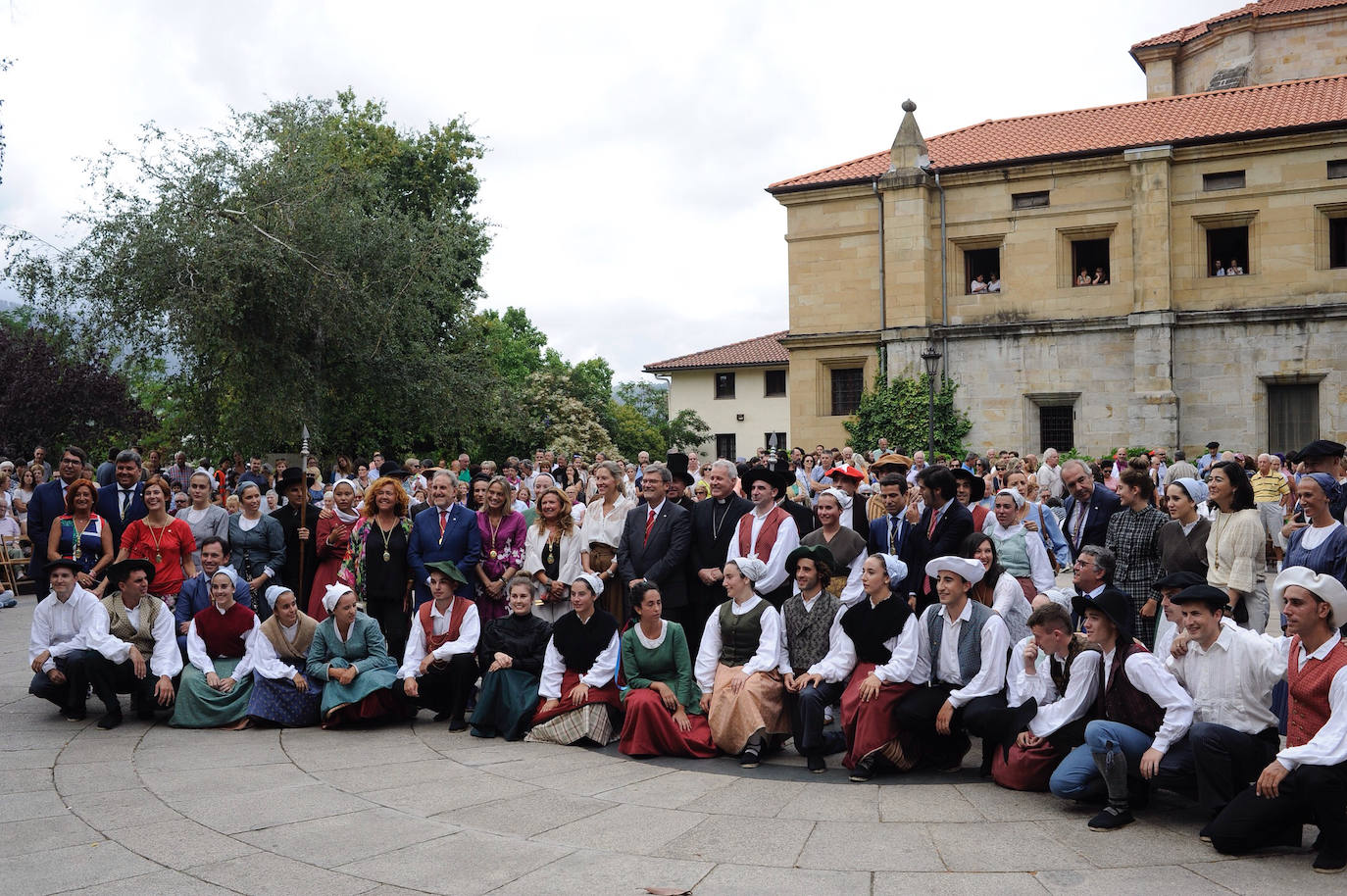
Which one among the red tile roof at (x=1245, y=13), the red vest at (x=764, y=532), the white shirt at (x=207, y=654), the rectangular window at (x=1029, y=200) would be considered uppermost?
the red tile roof at (x=1245, y=13)

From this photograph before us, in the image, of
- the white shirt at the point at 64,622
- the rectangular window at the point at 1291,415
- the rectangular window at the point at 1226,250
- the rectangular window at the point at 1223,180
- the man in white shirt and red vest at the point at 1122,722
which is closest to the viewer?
the man in white shirt and red vest at the point at 1122,722

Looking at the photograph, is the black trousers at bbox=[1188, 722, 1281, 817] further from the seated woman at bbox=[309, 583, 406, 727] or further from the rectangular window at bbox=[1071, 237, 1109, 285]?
the rectangular window at bbox=[1071, 237, 1109, 285]

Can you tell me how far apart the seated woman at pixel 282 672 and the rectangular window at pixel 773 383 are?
44.2 metres

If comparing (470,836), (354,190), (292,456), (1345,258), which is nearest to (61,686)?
(470,836)

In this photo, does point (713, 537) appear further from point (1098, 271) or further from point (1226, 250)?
point (1226, 250)

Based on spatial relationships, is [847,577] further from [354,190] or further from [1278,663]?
[354,190]

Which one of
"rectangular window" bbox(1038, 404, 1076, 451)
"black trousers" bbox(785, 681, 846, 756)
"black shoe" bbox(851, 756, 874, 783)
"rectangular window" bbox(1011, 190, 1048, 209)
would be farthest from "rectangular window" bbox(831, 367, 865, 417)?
"black shoe" bbox(851, 756, 874, 783)

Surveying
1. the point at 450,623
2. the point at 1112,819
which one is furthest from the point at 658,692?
the point at 1112,819

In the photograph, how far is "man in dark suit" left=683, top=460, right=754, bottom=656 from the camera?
9477 millimetres

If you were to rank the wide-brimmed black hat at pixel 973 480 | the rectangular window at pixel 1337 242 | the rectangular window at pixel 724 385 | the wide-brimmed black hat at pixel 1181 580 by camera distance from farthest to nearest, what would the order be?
the rectangular window at pixel 724 385
the rectangular window at pixel 1337 242
the wide-brimmed black hat at pixel 973 480
the wide-brimmed black hat at pixel 1181 580

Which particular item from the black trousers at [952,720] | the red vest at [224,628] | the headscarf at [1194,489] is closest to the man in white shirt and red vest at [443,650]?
the red vest at [224,628]

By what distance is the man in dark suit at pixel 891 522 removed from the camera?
8.98 metres

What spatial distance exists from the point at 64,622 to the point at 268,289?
10.9m

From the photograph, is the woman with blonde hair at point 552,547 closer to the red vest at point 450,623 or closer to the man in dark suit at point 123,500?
the red vest at point 450,623
